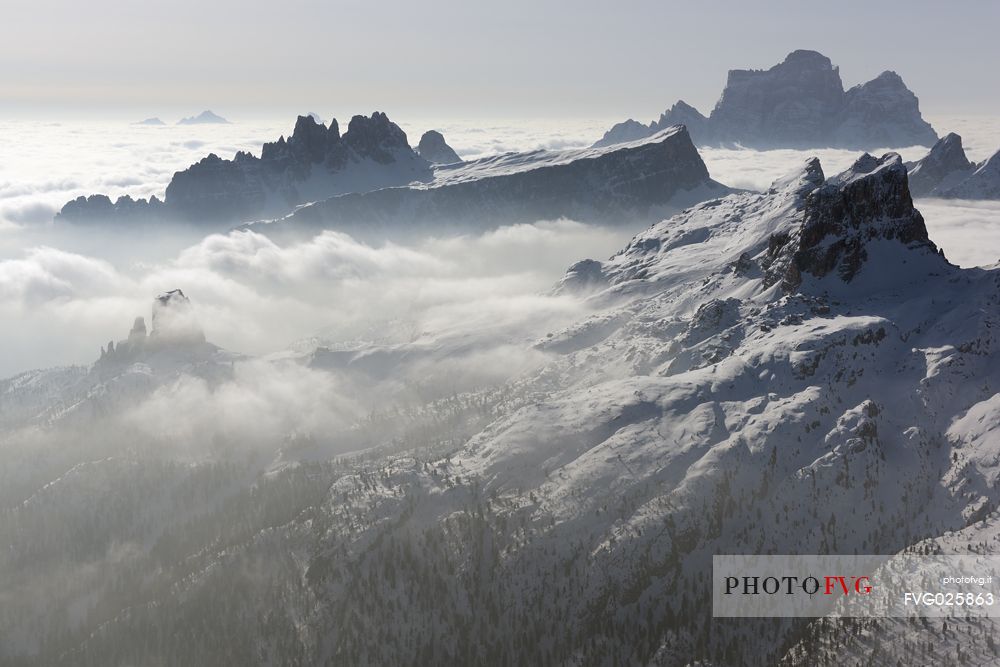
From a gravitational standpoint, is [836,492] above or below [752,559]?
above

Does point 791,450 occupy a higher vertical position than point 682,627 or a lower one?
higher

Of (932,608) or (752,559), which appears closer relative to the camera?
(932,608)

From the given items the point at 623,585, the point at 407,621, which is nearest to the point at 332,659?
the point at 407,621

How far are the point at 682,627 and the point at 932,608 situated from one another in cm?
5642

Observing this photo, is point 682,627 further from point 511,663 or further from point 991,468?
point 991,468

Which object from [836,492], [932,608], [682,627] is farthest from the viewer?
[836,492]

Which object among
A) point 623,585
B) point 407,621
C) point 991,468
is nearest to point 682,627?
point 623,585

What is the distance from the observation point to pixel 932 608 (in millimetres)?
158125

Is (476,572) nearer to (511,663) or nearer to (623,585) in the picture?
(511,663)

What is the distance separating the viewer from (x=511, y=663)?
589 feet

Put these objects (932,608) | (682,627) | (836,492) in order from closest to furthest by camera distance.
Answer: (932,608) < (682,627) < (836,492)

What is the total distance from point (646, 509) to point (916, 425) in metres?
81.6

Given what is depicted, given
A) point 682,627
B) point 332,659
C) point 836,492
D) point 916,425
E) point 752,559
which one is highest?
point 916,425

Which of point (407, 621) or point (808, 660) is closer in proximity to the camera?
point (808, 660)
